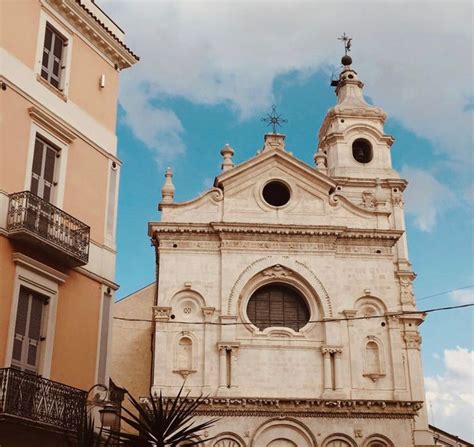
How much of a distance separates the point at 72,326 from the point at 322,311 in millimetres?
14343

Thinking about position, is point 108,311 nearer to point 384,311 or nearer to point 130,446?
point 130,446

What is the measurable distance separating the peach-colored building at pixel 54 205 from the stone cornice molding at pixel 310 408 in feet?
35.3

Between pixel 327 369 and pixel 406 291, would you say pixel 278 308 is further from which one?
pixel 406 291

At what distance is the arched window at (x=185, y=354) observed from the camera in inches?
1033

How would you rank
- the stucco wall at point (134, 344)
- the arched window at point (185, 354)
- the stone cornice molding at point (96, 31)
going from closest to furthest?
the stone cornice molding at point (96, 31), the arched window at point (185, 354), the stucco wall at point (134, 344)

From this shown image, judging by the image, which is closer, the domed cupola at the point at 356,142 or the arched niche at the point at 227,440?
the arched niche at the point at 227,440

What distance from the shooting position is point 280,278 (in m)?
27.8

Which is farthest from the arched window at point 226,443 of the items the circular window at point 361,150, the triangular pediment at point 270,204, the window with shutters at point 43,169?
the circular window at point 361,150

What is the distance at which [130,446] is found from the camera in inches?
468

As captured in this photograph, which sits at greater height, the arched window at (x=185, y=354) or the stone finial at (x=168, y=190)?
the stone finial at (x=168, y=190)

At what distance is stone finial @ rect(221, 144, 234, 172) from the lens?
30.2 m

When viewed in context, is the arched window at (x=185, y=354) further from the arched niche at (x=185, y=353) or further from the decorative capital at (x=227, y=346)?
the decorative capital at (x=227, y=346)

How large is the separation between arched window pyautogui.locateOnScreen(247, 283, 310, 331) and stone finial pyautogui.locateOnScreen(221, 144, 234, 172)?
5126 mm

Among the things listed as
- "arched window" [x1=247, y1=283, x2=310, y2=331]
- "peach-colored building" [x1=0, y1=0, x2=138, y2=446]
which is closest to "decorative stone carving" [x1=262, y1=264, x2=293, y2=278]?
"arched window" [x1=247, y1=283, x2=310, y2=331]
